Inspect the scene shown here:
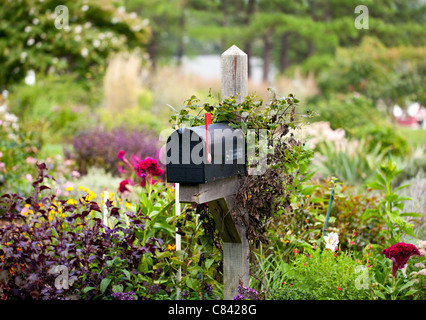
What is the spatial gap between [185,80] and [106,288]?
1036cm

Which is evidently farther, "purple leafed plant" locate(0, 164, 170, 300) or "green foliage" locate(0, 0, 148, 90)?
"green foliage" locate(0, 0, 148, 90)

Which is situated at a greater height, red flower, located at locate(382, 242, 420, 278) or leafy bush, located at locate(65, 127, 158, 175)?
leafy bush, located at locate(65, 127, 158, 175)

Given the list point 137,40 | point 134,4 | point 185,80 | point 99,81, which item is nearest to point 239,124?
point 185,80

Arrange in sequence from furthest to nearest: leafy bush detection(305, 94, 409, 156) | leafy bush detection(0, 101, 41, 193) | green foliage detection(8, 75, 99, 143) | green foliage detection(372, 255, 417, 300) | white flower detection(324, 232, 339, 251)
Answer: green foliage detection(8, 75, 99, 143), leafy bush detection(305, 94, 409, 156), leafy bush detection(0, 101, 41, 193), white flower detection(324, 232, 339, 251), green foliage detection(372, 255, 417, 300)

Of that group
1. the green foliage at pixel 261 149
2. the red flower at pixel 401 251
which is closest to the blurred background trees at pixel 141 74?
the green foliage at pixel 261 149

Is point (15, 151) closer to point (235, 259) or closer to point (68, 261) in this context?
point (68, 261)

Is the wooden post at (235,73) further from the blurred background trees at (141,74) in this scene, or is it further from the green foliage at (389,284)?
the green foliage at (389,284)

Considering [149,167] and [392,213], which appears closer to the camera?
[149,167]

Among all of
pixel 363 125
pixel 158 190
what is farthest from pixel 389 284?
pixel 363 125

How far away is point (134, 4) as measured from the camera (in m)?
21.8

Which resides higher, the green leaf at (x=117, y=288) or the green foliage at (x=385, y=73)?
the green foliage at (x=385, y=73)

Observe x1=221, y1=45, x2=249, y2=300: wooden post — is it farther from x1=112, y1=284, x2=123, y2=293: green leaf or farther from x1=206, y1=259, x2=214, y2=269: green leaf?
x1=112, y1=284, x2=123, y2=293: green leaf

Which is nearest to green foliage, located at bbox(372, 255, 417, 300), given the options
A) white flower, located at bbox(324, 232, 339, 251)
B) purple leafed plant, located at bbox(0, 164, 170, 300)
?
white flower, located at bbox(324, 232, 339, 251)
